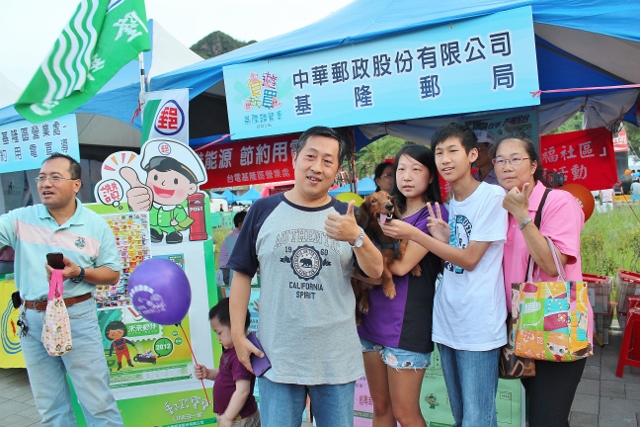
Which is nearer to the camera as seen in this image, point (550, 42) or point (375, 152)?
point (550, 42)

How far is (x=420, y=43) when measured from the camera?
3.21 m

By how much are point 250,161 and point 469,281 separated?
4561mm

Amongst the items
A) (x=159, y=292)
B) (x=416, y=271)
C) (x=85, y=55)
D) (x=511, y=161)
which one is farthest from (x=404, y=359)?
(x=85, y=55)

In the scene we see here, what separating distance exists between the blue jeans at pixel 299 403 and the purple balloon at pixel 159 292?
99cm

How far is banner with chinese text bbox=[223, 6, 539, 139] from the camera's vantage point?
2951 millimetres

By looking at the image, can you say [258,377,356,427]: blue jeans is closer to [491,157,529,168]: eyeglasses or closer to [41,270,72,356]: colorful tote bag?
[491,157,529,168]: eyeglasses

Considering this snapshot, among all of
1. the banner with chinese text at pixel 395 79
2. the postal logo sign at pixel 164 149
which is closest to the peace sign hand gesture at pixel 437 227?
the banner with chinese text at pixel 395 79

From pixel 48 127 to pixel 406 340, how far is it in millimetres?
3717

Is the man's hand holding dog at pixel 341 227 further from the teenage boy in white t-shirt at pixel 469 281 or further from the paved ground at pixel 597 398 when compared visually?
the paved ground at pixel 597 398

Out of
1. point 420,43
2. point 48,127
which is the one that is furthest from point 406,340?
point 48,127

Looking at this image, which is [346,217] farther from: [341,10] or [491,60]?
[341,10]

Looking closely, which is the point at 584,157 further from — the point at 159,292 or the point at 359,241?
the point at 159,292

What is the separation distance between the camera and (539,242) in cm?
188

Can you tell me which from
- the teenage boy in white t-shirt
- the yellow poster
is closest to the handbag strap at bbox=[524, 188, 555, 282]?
the teenage boy in white t-shirt
